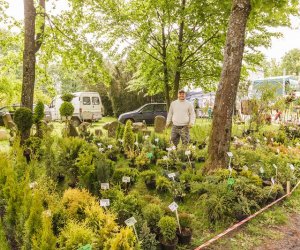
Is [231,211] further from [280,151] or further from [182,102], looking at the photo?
[280,151]

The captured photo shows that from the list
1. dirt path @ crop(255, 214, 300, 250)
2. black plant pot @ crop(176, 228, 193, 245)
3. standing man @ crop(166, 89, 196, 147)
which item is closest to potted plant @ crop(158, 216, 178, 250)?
black plant pot @ crop(176, 228, 193, 245)

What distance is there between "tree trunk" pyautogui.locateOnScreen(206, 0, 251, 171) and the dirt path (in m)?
1.57

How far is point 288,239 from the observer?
3.73 metres

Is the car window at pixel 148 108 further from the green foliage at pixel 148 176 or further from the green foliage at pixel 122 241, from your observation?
the green foliage at pixel 122 241

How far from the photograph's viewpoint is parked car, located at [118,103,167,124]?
16.5 metres

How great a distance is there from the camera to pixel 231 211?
3994mm

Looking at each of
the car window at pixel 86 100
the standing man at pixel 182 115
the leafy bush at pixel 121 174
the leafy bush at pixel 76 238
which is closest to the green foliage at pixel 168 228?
the leafy bush at pixel 76 238

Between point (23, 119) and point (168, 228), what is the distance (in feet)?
16.3

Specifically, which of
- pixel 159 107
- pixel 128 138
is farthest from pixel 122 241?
pixel 159 107

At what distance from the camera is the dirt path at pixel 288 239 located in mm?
3527

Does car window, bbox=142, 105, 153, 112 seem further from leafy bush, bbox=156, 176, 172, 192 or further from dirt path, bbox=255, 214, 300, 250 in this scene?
dirt path, bbox=255, 214, 300, 250

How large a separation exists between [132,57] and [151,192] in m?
9.13

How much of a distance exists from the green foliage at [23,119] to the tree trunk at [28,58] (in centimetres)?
93

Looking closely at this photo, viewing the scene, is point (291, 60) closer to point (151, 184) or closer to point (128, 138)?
point (128, 138)
